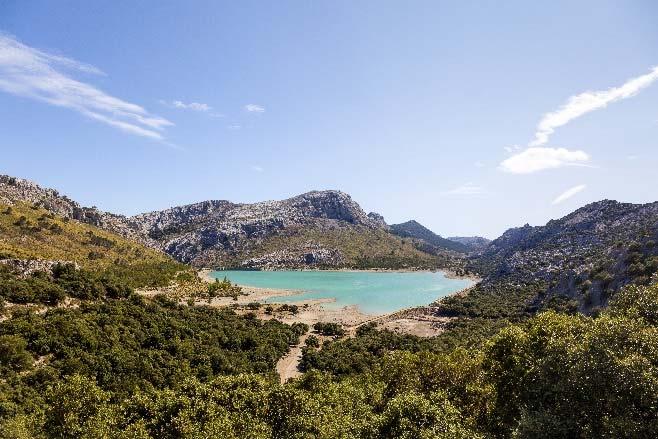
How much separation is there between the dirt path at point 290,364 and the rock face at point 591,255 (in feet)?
197

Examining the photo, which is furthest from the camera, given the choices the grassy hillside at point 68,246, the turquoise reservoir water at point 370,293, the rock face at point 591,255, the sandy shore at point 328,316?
the turquoise reservoir water at point 370,293

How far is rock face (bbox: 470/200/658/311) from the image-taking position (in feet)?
253

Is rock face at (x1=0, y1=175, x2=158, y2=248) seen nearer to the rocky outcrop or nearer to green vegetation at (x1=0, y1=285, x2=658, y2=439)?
the rocky outcrop

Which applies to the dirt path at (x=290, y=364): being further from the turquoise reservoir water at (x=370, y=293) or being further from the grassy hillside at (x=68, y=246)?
the grassy hillside at (x=68, y=246)

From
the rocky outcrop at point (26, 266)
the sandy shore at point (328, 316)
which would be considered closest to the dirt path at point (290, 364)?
the sandy shore at point (328, 316)

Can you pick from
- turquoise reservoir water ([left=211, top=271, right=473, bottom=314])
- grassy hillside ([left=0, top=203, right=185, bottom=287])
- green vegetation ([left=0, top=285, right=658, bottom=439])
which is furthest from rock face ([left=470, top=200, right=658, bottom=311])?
grassy hillside ([left=0, top=203, right=185, bottom=287])

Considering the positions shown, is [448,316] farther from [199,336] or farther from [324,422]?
[324,422]

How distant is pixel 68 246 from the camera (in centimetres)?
11275

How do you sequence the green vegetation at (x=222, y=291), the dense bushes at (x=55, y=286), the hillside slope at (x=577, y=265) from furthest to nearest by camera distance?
the green vegetation at (x=222, y=291)
the hillside slope at (x=577, y=265)
the dense bushes at (x=55, y=286)

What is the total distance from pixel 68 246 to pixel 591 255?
159142mm

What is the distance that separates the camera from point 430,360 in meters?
33.5

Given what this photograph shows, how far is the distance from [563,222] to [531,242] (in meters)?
18.1

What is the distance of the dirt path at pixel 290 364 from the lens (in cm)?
5957

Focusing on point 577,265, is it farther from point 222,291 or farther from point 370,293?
point 222,291
